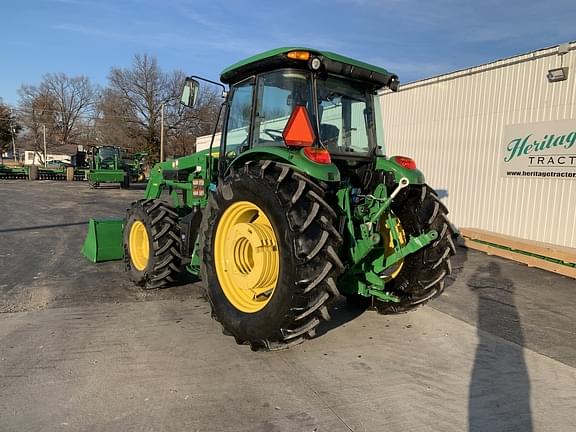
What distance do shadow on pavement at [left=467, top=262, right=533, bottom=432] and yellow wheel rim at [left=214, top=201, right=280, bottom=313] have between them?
1.78 meters

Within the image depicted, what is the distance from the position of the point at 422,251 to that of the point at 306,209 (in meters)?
1.77

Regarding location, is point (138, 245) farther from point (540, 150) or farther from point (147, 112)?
point (147, 112)

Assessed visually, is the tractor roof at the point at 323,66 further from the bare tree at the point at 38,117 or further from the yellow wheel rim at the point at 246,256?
the bare tree at the point at 38,117

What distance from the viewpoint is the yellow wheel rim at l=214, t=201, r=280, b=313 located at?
3.86m

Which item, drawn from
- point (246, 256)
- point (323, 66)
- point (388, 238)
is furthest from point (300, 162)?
point (388, 238)

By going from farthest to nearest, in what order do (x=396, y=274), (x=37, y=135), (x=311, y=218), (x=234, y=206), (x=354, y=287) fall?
1. (x=37, y=135)
2. (x=396, y=274)
3. (x=354, y=287)
4. (x=234, y=206)
5. (x=311, y=218)

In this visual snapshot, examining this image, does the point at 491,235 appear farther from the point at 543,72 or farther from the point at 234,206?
the point at 234,206

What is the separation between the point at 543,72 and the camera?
8.80 meters

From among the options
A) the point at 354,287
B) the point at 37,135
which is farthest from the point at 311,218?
the point at 37,135

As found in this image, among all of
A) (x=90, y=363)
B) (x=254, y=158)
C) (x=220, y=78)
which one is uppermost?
(x=220, y=78)

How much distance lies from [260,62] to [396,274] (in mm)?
2593

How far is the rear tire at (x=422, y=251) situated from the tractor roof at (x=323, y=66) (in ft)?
3.92

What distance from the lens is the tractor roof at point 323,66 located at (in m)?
3.96

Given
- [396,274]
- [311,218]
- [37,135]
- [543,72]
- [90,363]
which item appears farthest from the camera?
[37,135]
